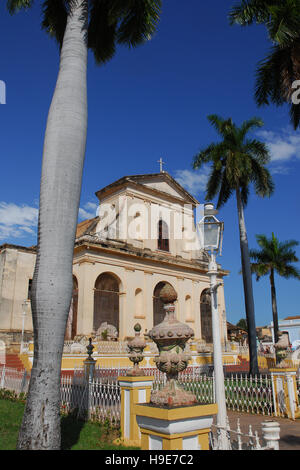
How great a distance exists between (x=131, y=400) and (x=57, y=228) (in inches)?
137

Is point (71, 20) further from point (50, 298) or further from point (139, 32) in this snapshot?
point (50, 298)

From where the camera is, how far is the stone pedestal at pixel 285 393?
854 cm

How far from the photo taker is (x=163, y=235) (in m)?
29.3

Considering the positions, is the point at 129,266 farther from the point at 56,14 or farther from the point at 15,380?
the point at 56,14

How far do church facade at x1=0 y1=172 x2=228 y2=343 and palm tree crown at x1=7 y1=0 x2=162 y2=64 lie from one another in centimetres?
1451

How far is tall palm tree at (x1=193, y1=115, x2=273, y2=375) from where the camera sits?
18.5 meters

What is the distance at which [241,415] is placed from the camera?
355 inches

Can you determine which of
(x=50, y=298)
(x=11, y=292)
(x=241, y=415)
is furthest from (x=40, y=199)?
(x=11, y=292)

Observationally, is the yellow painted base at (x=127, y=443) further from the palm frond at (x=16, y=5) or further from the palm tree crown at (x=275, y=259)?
the palm tree crown at (x=275, y=259)

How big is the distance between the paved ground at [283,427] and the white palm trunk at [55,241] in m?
3.90

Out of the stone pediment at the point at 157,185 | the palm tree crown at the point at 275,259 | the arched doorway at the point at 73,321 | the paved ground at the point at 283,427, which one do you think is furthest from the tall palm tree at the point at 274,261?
the paved ground at the point at 283,427

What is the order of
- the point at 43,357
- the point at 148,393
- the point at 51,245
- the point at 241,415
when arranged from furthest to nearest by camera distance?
the point at 241,415
the point at 148,393
the point at 51,245
the point at 43,357
